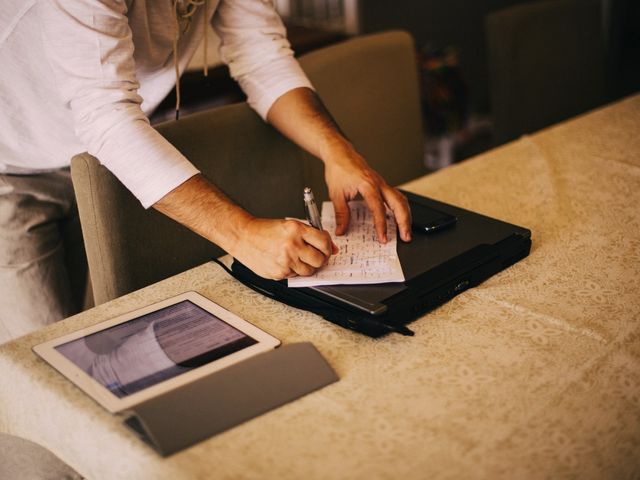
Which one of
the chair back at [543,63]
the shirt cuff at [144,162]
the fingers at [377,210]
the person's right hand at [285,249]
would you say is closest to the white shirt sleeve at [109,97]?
the shirt cuff at [144,162]

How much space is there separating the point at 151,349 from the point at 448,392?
384mm

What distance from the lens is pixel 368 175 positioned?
1.23m

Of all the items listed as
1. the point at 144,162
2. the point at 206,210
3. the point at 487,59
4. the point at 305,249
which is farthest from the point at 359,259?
the point at 487,59

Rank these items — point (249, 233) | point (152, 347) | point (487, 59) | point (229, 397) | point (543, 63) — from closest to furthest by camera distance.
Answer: point (229, 397)
point (152, 347)
point (249, 233)
point (543, 63)
point (487, 59)

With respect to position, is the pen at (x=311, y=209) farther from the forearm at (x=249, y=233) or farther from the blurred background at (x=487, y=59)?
the blurred background at (x=487, y=59)

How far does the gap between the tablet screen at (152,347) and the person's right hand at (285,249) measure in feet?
0.34

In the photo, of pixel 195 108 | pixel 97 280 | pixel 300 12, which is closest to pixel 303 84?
pixel 97 280

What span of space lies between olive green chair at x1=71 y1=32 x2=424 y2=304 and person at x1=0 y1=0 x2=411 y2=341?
78 mm

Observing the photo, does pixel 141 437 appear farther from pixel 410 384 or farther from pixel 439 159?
pixel 439 159

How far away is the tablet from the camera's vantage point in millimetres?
862

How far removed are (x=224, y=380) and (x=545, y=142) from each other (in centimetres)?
109

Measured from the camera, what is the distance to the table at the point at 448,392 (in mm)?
751

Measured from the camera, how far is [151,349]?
0.93 m

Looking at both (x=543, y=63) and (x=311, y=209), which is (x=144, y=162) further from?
(x=543, y=63)
